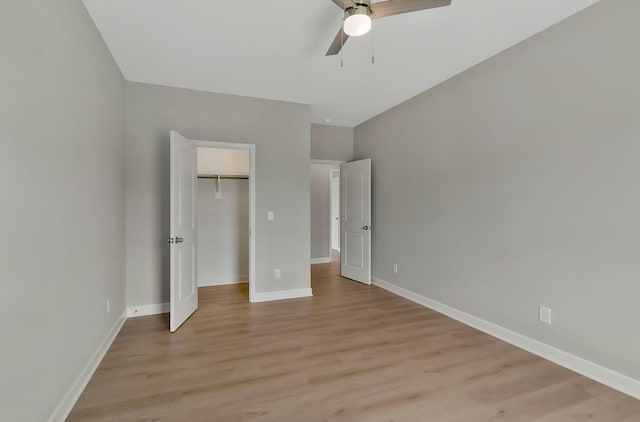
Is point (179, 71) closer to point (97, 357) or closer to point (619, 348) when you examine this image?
point (97, 357)

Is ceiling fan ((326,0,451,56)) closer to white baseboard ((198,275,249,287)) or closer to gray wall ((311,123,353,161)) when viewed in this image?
gray wall ((311,123,353,161))

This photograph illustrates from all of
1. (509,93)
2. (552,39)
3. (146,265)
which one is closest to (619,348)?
(509,93)

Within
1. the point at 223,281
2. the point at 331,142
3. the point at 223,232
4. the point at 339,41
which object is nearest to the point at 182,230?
the point at 223,232

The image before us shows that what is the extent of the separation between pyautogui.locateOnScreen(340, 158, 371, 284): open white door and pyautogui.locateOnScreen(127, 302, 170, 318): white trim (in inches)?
114

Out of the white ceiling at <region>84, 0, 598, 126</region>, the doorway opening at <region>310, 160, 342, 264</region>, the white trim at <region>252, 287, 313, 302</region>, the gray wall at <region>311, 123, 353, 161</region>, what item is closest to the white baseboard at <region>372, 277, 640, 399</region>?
the white trim at <region>252, 287, 313, 302</region>

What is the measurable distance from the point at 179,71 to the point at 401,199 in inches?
126

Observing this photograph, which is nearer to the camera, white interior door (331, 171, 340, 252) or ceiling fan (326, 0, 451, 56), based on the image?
ceiling fan (326, 0, 451, 56)

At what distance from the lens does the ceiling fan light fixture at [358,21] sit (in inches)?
67.2

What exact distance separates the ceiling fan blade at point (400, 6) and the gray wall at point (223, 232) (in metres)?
3.46

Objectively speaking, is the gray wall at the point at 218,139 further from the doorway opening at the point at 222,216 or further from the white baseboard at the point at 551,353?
the white baseboard at the point at 551,353

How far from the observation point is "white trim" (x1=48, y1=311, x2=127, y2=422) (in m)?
1.66

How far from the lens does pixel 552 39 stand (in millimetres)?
2344

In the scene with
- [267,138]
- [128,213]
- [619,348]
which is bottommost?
[619,348]

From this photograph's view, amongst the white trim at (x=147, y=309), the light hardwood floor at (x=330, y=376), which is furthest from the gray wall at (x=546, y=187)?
the white trim at (x=147, y=309)
